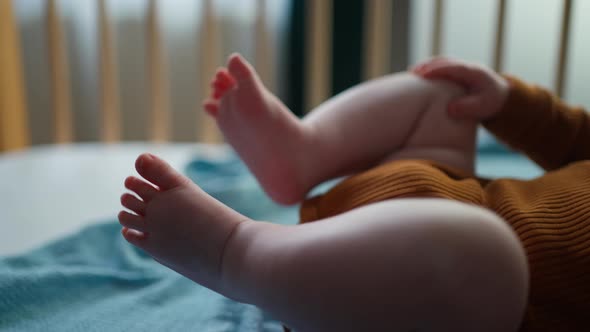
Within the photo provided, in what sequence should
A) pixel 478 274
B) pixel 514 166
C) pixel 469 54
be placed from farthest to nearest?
1. pixel 469 54
2. pixel 514 166
3. pixel 478 274

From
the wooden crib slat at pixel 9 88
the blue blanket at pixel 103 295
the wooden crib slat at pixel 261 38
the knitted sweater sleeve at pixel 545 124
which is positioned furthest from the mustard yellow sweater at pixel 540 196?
the wooden crib slat at pixel 9 88

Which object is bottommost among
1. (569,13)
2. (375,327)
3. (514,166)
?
(514,166)

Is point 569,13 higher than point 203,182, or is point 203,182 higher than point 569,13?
point 569,13

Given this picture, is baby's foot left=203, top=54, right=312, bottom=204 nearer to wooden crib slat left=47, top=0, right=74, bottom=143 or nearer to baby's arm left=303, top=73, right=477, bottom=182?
baby's arm left=303, top=73, right=477, bottom=182

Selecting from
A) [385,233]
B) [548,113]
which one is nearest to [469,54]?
[548,113]

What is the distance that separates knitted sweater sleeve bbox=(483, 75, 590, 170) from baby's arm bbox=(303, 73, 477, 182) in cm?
5

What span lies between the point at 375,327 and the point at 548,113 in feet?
1.41

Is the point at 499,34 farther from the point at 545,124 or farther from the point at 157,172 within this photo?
the point at 157,172

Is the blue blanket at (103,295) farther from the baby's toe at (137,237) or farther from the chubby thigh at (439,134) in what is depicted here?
the chubby thigh at (439,134)

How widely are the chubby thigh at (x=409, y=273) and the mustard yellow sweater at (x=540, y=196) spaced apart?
0.26ft

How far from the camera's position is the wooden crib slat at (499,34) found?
1046 millimetres

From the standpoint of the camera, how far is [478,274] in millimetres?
340

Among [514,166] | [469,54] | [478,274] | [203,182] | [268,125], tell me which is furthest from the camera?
[469,54]

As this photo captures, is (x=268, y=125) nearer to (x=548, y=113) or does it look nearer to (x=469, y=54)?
(x=548, y=113)
